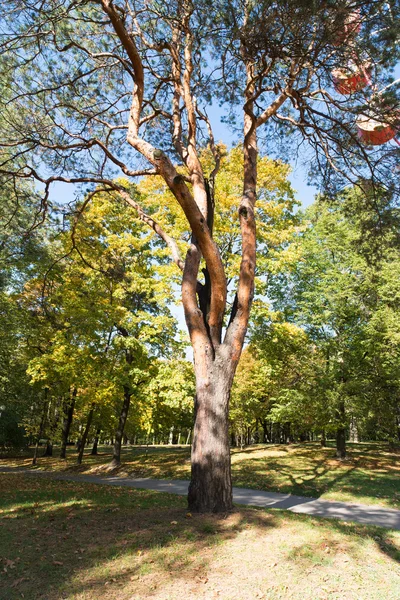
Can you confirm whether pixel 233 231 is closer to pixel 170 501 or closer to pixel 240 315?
pixel 240 315

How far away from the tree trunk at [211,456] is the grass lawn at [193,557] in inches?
10.0

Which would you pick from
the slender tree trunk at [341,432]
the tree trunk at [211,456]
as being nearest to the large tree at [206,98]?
the tree trunk at [211,456]

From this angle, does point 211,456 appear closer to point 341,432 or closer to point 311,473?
point 311,473

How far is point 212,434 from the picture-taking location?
5.46 metres

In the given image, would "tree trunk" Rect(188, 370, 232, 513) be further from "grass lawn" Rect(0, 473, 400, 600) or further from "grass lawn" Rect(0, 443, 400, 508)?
"grass lawn" Rect(0, 443, 400, 508)

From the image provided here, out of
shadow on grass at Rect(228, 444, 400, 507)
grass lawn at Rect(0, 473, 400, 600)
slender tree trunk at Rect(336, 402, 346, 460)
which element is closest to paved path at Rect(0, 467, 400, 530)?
shadow on grass at Rect(228, 444, 400, 507)

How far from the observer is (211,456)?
5.38 metres

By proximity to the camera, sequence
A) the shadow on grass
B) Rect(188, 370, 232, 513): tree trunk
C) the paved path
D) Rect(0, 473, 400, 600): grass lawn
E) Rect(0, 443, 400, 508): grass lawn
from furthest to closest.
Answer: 1. the shadow on grass
2. Rect(0, 443, 400, 508): grass lawn
3. the paved path
4. Rect(188, 370, 232, 513): tree trunk
5. Rect(0, 473, 400, 600): grass lawn

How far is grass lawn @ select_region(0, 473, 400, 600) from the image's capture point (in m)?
3.38

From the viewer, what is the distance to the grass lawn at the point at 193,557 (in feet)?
11.1

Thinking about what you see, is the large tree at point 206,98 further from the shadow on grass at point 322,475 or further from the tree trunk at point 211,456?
the shadow on grass at point 322,475

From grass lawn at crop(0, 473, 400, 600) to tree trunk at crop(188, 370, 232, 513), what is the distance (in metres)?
0.25

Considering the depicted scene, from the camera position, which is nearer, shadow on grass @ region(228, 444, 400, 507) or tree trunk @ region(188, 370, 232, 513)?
tree trunk @ region(188, 370, 232, 513)

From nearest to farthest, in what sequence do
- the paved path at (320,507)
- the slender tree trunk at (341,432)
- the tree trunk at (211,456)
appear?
the tree trunk at (211,456), the paved path at (320,507), the slender tree trunk at (341,432)
